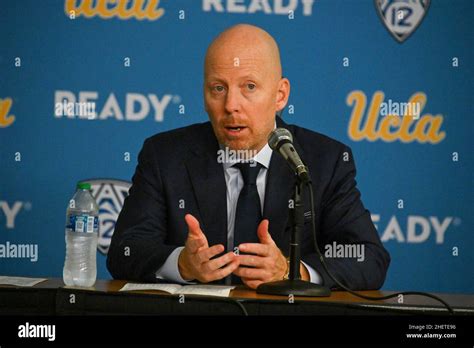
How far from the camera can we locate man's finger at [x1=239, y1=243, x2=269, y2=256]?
2075 mm

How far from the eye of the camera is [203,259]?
6.94ft

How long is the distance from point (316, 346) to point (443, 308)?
1.60 feet

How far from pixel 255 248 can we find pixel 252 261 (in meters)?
0.04

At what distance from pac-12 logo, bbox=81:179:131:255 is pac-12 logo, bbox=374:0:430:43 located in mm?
1358

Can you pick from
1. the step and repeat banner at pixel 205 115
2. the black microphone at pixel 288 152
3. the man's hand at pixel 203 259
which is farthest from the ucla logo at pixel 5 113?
the black microphone at pixel 288 152

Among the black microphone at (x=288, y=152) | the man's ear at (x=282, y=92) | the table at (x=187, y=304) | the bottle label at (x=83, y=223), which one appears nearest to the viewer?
the table at (x=187, y=304)

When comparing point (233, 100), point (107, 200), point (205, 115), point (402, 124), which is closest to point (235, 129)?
point (233, 100)

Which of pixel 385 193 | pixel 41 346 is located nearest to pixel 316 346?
pixel 41 346

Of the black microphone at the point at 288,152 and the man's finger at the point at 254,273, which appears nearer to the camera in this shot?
the black microphone at the point at 288,152

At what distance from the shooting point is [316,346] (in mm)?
1450

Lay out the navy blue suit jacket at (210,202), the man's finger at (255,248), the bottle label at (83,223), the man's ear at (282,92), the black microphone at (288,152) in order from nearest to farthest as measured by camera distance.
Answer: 1. the black microphone at (288,152)
2. the man's finger at (255,248)
3. the bottle label at (83,223)
4. the navy blue suit jacket at (210,202)
5. the man's ear at (282,92)

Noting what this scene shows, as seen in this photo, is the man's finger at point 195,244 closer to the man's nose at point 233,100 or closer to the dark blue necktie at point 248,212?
the dark blue necktie at point 248,212

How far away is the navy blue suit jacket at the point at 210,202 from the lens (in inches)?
96.9

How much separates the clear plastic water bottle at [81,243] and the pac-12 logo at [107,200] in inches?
28.6
